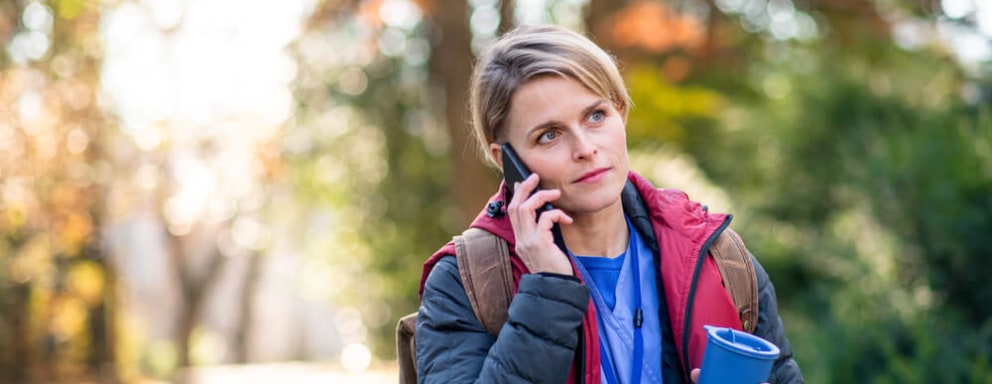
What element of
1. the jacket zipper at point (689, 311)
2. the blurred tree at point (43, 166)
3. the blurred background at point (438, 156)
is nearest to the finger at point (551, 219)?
→ the jacket zipper at point (689, 311)

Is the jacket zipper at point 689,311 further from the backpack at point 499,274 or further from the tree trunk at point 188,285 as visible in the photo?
the tree trunk at point 188,285

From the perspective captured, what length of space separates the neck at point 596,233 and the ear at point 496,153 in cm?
24

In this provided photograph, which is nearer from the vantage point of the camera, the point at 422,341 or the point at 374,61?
the point at 422,341

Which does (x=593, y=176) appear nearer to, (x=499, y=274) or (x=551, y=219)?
(x=551, y=219)

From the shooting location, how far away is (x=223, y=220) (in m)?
18.4

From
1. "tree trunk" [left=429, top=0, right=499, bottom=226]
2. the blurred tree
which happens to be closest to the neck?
"tree trunk" [left=429, top=0, right=499, bottom=226]

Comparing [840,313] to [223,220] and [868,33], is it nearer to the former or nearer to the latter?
[868,33]

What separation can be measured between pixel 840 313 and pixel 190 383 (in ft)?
38.6

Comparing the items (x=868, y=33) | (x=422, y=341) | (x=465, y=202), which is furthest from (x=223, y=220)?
(x=422, y=341)

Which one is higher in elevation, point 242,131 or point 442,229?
point 242,131

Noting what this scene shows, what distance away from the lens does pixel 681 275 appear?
244cm

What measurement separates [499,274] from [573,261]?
0.21 meters

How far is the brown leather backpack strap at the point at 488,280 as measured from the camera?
7.83ft

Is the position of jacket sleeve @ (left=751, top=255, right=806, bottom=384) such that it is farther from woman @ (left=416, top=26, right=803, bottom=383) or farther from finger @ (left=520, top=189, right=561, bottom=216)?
finger @ (left=520, top=189, right=561, bottom=216)
